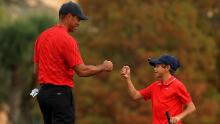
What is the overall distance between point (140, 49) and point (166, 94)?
2537 cm

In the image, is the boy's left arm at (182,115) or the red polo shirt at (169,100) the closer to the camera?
the boy's left arm at (182,115)

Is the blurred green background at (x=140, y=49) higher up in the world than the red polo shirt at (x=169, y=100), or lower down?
higher up

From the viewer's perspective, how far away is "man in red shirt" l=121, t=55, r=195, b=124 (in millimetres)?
9852

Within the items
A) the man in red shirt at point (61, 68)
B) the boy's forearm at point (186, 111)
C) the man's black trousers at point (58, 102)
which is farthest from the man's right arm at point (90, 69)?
the boy's forearm at point (186, 111)

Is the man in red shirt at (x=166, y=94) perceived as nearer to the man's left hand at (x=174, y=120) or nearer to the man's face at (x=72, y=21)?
the man's left hand at (x=174, y=120)

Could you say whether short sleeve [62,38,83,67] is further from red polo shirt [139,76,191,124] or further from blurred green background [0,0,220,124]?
blurred green background [0,0,220,124]

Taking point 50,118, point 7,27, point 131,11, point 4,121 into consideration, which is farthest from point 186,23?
point 50,118

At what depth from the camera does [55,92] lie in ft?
30.3

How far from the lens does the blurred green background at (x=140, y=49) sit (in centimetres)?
3489

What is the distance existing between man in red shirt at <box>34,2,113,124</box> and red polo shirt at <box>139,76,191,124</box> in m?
1.09

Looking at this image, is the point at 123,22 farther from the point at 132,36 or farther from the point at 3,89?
the point at 3,89

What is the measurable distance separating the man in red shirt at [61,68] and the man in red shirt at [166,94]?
1056mm

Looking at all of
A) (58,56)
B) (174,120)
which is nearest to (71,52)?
(58,56)

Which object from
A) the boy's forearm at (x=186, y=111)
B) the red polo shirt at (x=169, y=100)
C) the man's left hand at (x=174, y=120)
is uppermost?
the red polo shirt at (x=169, y=100)
